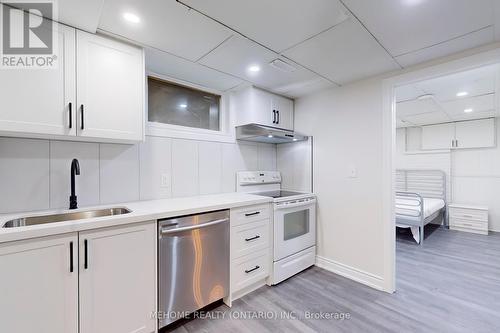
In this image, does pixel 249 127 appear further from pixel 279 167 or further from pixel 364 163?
pixel 364 163

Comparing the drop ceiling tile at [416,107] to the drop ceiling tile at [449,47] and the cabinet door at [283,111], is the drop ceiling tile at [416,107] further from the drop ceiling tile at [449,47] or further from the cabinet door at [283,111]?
the cabinet door at [283,111]

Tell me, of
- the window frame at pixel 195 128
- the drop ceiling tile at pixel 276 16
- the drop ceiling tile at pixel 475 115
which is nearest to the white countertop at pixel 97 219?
the window frame at pixel 195 128

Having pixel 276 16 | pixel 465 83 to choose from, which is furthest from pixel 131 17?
pixel 465 83

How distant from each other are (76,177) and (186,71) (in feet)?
4.44

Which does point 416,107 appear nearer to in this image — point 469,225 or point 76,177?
point 469,225

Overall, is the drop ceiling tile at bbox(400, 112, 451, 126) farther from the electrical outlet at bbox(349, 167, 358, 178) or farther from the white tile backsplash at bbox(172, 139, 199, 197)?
the white tile backsplash at bbox(172, 139, 199, 197)

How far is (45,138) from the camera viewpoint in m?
1.60

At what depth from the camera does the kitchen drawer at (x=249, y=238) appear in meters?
2.02

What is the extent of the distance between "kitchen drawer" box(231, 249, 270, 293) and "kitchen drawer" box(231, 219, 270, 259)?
0.06 metres

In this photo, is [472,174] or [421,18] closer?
[421,18]

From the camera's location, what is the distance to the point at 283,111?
300 centimetres

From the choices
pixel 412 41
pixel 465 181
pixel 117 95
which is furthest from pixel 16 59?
pixel 465 181

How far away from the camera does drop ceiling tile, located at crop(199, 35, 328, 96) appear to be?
5.84ft

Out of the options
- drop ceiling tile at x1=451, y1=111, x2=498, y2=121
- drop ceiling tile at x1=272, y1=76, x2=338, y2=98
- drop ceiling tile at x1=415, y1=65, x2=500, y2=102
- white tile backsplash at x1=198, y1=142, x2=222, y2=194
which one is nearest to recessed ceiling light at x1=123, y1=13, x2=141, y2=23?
white tile backsplash at x1=198, y1=142, x2=222, y2=194
